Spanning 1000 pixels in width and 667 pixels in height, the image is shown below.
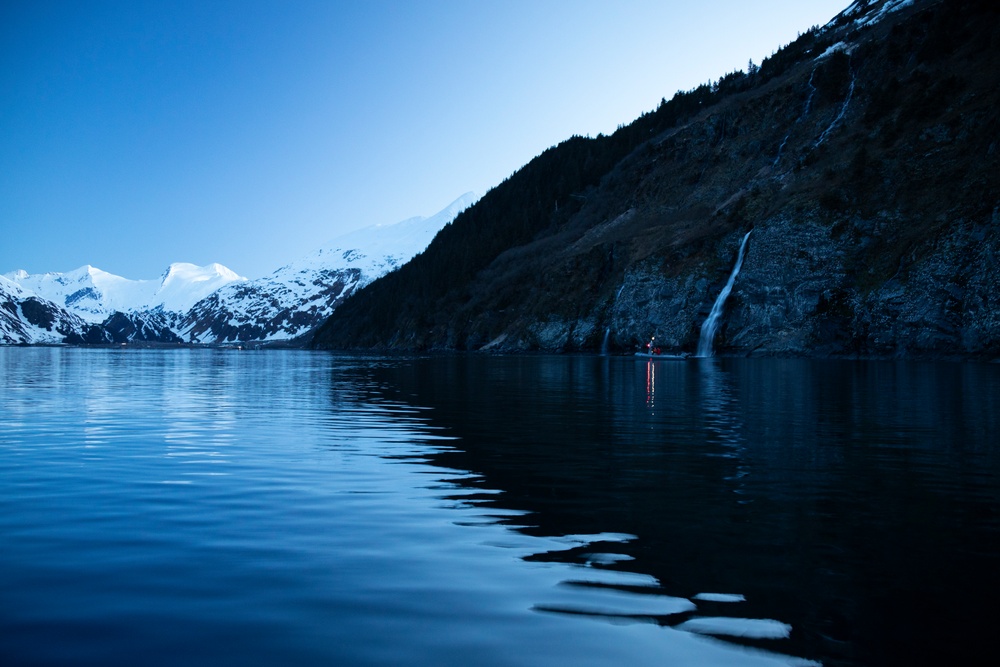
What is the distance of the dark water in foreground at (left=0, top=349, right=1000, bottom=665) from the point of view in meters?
7.01

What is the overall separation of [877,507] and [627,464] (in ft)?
19.1

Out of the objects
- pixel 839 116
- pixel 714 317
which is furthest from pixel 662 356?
pixel 839 116

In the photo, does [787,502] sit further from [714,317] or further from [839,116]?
[839,116]

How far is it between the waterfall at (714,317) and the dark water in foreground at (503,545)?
80.4 meters

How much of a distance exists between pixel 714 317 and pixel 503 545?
9897 centimetres

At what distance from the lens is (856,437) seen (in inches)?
856

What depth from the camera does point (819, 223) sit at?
98125 mm

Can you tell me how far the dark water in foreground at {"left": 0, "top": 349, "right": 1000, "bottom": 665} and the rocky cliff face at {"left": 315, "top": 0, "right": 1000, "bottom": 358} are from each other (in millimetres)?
63894

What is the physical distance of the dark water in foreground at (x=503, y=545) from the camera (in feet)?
23.0

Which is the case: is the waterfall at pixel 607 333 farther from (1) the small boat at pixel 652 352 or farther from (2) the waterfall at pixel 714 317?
(2) the waterfall at pixel 714 317

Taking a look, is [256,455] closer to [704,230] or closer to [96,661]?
[96,661]

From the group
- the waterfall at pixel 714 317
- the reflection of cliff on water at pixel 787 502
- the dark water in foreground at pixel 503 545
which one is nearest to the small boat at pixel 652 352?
the waterfall at pixel 714 317

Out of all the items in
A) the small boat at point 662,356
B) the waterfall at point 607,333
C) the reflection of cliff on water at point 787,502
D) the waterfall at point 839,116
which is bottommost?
the reflection of cliff on water at point 787,502

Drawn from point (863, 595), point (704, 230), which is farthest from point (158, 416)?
point (704, 230)
